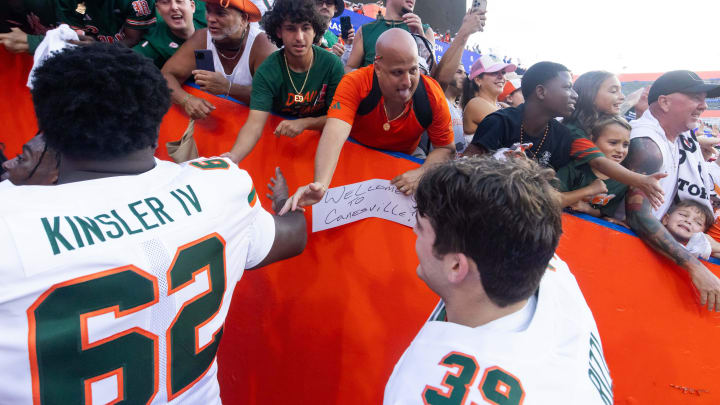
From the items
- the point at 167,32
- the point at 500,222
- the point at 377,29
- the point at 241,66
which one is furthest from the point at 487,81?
the point at 500,222

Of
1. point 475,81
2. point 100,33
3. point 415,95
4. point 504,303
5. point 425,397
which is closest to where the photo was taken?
point 425,397

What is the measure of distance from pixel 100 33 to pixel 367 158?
91.8 inches

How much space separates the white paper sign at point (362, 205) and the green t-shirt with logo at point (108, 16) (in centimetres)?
188

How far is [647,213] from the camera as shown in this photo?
6.30ft

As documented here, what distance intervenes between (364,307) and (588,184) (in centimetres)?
137

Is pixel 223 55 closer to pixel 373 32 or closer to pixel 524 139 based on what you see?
pixel 373 32

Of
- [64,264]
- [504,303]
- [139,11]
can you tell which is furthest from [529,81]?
[139,11]

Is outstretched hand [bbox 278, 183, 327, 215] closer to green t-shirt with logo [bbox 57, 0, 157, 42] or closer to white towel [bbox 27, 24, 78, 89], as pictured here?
white towel [bbox 27, 24, 78, 89]

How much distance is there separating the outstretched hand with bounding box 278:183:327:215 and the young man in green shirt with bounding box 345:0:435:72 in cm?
159

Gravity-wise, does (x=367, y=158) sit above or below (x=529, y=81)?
below

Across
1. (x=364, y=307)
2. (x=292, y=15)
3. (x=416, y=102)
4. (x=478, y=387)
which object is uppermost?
(x=292, y=15)

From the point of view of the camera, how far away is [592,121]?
2311mm

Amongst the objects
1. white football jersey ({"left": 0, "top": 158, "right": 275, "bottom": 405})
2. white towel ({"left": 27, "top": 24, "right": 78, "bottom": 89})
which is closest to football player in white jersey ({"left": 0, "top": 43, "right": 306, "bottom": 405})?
white football jersey ({"left": 0, "top": 158, "right": 275, "bottom": 405})

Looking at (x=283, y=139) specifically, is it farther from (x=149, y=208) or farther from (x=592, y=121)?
(x=592, y=121)
